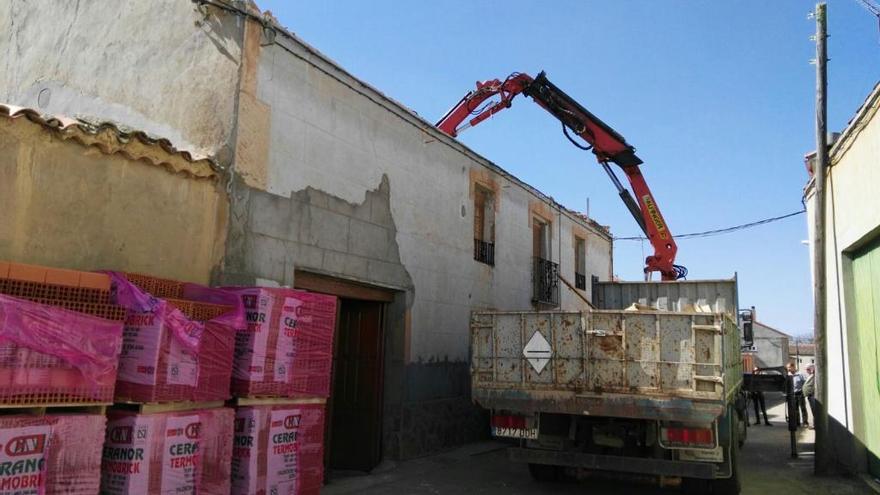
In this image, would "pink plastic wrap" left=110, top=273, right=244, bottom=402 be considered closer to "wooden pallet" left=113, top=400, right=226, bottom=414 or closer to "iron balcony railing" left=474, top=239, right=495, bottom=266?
"wooden pallet" left=113, top=400, right=226, bottom=414

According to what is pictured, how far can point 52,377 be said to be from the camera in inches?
181

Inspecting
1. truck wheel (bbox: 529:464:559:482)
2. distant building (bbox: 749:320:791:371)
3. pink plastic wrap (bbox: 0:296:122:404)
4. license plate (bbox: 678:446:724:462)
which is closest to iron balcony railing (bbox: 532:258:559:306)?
truck wheel (bbox: 529:464:559:482)

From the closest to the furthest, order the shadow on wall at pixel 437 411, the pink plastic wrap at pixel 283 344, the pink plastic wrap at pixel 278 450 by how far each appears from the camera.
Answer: the pink plastic wrap at pixel 278 450 < the pink plastic wrap at pixel 283 344 < the shadow on wall at pixel 437 411

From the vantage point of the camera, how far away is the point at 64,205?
19.3ft

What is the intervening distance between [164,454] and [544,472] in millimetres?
4930

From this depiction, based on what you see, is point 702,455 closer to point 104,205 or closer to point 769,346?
point 104,205

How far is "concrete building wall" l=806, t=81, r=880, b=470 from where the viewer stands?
798cm

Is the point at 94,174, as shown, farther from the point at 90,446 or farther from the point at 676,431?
the point at 676,431

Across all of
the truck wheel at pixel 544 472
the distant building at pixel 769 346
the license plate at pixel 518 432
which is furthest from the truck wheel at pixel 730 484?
the distant building at pixel 769 346

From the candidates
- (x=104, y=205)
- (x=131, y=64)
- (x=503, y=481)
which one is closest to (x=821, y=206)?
(x=503, y=481)

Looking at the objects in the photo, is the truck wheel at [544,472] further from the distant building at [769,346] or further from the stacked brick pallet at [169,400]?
the distant building at [769,346]

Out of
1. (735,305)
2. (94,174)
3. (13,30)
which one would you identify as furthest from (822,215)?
(13,30)

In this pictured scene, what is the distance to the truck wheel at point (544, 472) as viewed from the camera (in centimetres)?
838

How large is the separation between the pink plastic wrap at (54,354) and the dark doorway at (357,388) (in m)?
4.72
